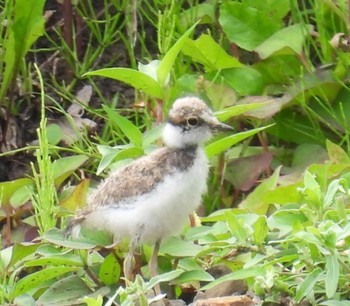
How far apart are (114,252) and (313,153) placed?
1358 millimetres

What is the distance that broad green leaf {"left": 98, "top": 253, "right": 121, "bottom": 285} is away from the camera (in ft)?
12.8

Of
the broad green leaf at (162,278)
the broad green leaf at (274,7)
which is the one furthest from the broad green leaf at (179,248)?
the broad green leaf at (274,7)

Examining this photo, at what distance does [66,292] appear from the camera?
12.5 ft

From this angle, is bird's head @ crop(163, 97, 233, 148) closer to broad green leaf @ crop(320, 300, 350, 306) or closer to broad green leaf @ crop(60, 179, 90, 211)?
broad green leaf @ crop(60, 179, 90, 211)

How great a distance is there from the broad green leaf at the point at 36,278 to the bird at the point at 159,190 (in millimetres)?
140

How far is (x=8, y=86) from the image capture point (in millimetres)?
5422

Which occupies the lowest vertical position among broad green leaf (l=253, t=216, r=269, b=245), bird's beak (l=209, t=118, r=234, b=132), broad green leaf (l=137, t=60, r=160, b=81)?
broad green leaf (l=253, t=216, r=269, b=245)

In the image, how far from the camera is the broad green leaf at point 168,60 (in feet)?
13.5

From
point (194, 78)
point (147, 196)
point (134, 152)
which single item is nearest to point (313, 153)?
point (194, 78)

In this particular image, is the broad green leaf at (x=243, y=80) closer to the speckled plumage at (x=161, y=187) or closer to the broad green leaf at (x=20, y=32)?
the broad green leaf at (x=20, y=32)

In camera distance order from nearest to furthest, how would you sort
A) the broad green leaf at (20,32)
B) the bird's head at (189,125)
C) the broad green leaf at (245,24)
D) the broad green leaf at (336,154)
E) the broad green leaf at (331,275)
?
the broad green leaf at (331,275) < the bird's head at (189,125) < the broad green leaf at (336,154) < the broad green leaf at (245,24) < the broad green leaf at (20,32)

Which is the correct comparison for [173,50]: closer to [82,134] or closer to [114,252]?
[114,252]

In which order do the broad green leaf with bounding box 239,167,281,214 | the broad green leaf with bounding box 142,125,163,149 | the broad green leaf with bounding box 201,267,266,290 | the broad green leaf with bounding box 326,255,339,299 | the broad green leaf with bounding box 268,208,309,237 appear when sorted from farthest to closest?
the broad green leaf with bounding box 239,167,281,214 → the broad green leaf with bounding box 142,125,163,149 → the broad green leaf with bounding box 268,208,309,237 → the broad green leaf with bounding box 201,267,266,290 → the broad green leaf with bounding box 326,255,339,299

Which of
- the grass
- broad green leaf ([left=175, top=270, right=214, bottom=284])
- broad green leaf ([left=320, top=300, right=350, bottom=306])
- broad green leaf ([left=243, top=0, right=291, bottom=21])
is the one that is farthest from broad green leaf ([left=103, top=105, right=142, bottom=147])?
broad green leaf ([left=243, top=0, right=291, bottom=21])
